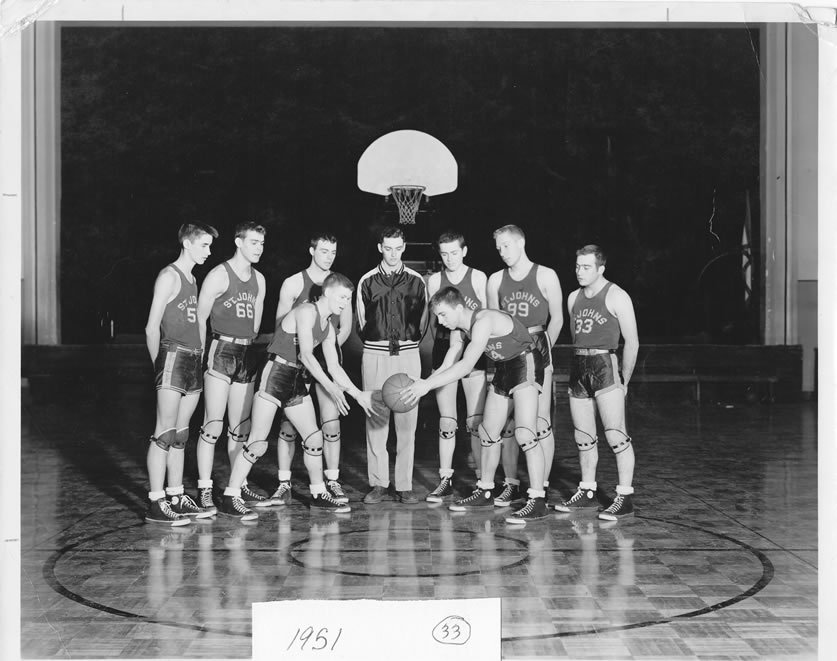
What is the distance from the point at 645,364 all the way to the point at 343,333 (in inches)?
265

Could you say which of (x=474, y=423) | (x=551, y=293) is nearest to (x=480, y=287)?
A: (x=551, y=293)

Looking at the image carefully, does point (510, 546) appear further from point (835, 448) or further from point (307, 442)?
point (835, 448)

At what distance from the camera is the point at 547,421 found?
5938mm

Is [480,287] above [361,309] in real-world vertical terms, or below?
above

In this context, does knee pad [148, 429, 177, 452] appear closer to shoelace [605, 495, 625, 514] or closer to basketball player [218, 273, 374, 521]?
basketball player [218, 273, 374, 521]

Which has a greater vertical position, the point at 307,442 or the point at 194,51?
the point at 194,51

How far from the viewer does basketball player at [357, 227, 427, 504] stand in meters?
6.09

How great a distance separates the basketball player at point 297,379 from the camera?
17.9 feet

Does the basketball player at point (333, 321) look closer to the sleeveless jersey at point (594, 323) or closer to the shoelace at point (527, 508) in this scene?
the shoelace at point (527, 508)

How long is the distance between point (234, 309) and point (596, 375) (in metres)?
2.29

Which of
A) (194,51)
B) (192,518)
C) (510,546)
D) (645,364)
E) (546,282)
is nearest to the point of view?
(510,546)

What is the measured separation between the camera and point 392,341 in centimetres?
615

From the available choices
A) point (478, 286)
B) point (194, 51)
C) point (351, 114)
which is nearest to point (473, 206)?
point (351, 114)

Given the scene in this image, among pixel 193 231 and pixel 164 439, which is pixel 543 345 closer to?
pixel 193 231
